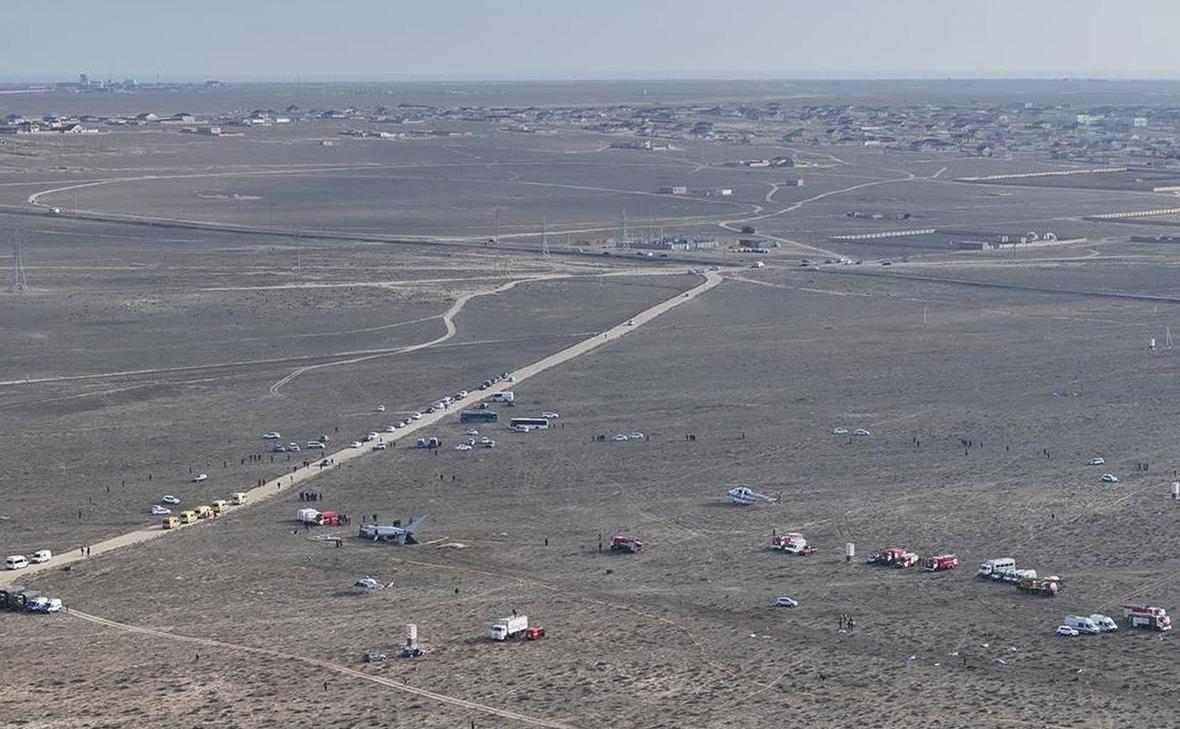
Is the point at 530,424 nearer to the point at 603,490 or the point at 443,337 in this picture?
the point at 603,490

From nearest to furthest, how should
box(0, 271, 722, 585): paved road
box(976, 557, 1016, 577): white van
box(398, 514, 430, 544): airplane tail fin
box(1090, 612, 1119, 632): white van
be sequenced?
box(1090, 612, 1119, 632): white van, box(976, 557, 1016, 577): white van, box(0, 271, 722, 585): paved road, box(398, 514, 430, 544): airplane tail fin

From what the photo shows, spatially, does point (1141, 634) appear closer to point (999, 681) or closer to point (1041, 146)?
point (999, 681)

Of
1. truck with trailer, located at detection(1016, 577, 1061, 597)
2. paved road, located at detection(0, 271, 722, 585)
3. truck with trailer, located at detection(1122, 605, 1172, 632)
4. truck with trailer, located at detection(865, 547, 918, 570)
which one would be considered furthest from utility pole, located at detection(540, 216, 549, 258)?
truck with trailer, located at detection(1122, 605, 1172, 632)

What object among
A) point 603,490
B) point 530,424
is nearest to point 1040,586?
point 603,490

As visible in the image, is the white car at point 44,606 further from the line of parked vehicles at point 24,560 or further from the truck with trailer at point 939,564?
the truck with trailer at point 939,564

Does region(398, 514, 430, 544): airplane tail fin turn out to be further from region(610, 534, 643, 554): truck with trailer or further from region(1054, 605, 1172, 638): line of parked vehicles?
region(1054, 605, 1172, 638): line of parked vehicles

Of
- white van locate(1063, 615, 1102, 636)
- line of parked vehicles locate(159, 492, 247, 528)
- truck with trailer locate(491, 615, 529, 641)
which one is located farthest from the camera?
line of parked vehicles locate(159, 492, 247, 528)

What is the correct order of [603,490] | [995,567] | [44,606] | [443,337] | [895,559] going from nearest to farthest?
[44,606] → [995,567] → [895,559] → [603,490] → [443,337]
